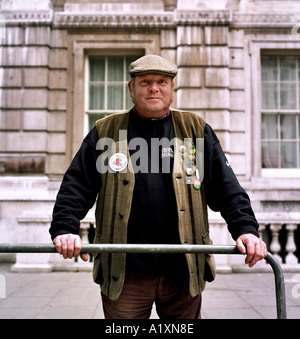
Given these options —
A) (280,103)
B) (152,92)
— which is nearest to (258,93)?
(280,103)

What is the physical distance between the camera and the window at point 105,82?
8.10 meters

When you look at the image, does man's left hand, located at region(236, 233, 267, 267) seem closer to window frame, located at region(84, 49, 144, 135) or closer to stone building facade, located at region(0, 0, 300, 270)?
stone building facade, located at region(0, 0, 300, 270)

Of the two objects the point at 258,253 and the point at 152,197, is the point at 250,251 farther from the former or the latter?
the point at 152,197

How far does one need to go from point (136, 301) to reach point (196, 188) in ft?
2.35

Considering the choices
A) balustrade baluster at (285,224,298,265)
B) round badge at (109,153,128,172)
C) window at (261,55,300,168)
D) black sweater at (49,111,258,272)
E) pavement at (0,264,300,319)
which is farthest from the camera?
window at (261,55,300,168)

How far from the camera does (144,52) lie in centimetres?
795

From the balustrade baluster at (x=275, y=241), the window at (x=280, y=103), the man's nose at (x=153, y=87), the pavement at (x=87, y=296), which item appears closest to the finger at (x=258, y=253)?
the man's nose at (x=153, y=87)

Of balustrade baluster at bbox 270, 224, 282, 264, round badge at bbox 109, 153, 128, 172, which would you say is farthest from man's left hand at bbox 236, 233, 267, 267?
balustrade baluster at bbox 270, 224, 282, 264

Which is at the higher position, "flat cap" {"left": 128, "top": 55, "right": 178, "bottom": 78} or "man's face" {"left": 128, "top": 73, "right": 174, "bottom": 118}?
"flat cap" {"left": 128, "top": 55, "right": 178, "bottom": 78}

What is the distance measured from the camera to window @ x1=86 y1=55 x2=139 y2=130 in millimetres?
8102

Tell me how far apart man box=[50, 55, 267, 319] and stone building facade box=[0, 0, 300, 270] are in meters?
5.60

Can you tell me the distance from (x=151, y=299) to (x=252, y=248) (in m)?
0.67

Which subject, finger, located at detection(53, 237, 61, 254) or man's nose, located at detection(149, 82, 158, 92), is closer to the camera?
finger, located at detection(53, 237, 61, 254)

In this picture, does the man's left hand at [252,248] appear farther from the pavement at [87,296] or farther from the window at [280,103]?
the window at [280,103]
